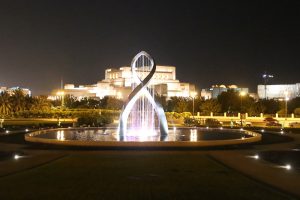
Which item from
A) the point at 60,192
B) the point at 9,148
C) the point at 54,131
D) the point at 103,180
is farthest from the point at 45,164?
the point at 54,131

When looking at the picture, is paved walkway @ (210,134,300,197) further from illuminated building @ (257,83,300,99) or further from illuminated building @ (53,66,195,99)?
illuminated building @ (257,83,300,99)

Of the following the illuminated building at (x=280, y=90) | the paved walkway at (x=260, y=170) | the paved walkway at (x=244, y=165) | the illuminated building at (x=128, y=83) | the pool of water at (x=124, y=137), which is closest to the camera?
the paved walkway at (x=260, y=170)

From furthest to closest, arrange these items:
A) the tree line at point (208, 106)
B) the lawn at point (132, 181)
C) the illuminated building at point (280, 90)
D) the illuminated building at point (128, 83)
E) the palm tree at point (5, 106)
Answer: the illuminated building at point (280, 90) < the illuminated building at point (128, 83) < the tree line at point (208, 106) < the palm tree at point (5, 106) < the lawn at point (132, 181)

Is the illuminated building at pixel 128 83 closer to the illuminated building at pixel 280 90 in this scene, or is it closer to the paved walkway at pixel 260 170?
the illuminated building at pixel 280 90

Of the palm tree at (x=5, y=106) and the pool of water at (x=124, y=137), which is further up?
the palm tree at (x=5, y=106)

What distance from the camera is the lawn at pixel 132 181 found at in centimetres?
1117

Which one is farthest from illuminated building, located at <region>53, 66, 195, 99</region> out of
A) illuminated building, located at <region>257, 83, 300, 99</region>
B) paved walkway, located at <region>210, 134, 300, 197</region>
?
paved walkway, located at <region>210, 134, 300, 197</region>

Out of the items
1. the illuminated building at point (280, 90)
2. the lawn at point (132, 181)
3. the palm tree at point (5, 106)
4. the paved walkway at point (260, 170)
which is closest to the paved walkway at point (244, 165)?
the paved walkway at point (260, 170)

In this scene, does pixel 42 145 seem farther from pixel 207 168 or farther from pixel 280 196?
pixel 280 196

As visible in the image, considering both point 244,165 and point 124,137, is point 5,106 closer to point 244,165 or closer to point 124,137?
point 124,137

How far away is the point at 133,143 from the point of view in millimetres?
21328

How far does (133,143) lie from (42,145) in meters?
5.00

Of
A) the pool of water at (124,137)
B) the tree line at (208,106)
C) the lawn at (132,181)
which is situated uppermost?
the tree line at (208,106)

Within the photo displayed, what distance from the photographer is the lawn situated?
1117cm
